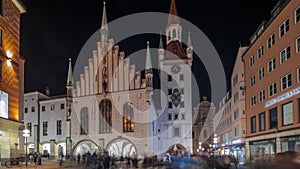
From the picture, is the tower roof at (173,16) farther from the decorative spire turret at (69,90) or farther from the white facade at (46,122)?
the white facade at (46,122)

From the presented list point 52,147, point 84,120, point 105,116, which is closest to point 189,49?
point 105,116

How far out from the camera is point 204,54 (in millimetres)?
80000

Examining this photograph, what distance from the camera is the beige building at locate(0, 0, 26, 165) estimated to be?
32281mm

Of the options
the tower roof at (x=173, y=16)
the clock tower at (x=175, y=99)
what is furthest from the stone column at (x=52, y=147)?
the tower roof at (x=173, y=16)

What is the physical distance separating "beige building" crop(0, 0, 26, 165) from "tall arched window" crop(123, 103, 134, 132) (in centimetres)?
2540

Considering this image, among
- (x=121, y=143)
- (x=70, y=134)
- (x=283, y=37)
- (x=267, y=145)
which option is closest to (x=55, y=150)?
(x=70, y=134)

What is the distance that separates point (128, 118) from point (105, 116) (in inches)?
183

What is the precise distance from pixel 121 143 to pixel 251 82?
28.0 meters

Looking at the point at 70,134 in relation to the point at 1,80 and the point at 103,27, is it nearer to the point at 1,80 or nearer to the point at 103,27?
the point at 103,27

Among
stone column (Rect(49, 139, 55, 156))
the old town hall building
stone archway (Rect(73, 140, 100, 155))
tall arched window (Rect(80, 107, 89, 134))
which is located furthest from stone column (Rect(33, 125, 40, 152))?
tall arched window (Rect(80, 107, 89, 134))

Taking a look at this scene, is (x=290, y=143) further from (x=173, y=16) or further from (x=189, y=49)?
(x=173, y=16)

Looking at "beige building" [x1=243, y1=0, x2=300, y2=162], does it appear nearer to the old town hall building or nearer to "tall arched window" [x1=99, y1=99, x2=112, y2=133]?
the old town hall building

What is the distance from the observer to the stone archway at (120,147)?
60.8 metres

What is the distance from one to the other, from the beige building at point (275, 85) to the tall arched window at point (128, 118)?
22.8 metres
